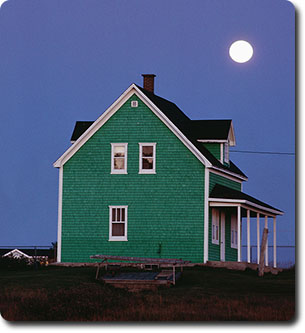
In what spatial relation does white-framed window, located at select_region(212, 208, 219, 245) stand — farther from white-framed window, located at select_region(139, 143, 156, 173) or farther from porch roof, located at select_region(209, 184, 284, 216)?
white-framed window, located at select_region(139, 143, 156, 173)

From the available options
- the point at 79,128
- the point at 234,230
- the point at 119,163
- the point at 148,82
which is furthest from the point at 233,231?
the point at 79,128

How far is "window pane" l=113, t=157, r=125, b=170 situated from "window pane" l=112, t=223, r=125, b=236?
8.42ft

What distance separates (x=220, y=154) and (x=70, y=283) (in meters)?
14.0

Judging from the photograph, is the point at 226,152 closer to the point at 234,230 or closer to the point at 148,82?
the point at 234,230

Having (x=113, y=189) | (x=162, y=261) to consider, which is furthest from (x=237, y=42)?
(x=113, y=189)

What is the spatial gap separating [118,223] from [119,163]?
2.71 metres

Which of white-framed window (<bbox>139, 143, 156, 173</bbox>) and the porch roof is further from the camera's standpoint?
white-framed window (<bbox>139, 143, 156, 173</bbox>)

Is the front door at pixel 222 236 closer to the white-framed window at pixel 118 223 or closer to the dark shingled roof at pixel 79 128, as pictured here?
the white-framed window at pixel 118 223

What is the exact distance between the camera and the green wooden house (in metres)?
41.3

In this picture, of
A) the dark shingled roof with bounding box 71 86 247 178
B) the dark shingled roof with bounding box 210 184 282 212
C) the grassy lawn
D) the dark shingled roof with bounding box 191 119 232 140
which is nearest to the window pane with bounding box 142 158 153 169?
the dark shingled roof with bounding box 71 86 247 178

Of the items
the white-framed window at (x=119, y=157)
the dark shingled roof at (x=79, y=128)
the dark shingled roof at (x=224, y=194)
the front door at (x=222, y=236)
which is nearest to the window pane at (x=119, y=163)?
the white-framed window at (x=119, y=157)

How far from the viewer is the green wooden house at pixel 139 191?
4134cm

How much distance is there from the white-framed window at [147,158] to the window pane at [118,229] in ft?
8.38

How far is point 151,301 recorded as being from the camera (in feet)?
95.3
